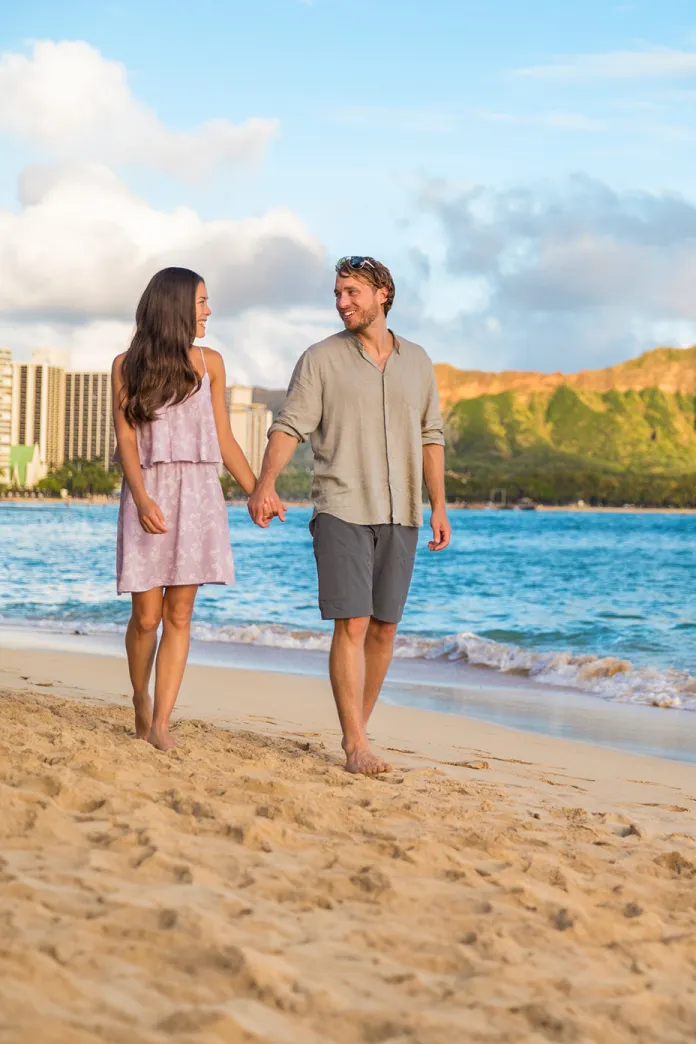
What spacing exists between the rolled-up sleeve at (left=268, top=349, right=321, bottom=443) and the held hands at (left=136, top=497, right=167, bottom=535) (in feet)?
1.89

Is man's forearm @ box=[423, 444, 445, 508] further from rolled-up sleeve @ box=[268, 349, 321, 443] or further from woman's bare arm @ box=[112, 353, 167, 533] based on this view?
woman's bare arm @ box=[112, 353, 167, 533]

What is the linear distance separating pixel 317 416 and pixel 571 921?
246 centimetres

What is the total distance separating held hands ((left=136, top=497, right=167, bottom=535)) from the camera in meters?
4.37

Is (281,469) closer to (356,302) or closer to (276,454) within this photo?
(276,454)

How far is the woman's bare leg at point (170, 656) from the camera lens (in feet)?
15.1

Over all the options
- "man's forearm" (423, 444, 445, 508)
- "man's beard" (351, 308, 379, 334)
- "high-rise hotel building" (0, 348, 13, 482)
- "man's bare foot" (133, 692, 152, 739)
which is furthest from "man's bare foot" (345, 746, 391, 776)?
"high-rise hotel building" (0, 348, 13, 482)

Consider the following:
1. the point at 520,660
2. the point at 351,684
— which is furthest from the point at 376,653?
the point at 520,660

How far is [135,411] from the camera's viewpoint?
4461 mm

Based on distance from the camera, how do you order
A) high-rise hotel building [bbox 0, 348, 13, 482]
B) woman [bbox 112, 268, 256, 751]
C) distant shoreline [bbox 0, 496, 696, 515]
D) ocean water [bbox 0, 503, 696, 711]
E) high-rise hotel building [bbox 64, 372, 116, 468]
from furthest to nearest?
high-rise hotel building [bbox 64, 372, 116, 468] → high-rise hotel building [bbox 0, 348, 13, 482] → distant shoreline [bbox 0, 496, 696, 515] → ocean water [bbox 0, 503, 696, 711] → woman [bbox 112, 268, 256, 751]

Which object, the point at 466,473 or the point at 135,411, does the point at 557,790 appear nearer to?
the point at 135,411

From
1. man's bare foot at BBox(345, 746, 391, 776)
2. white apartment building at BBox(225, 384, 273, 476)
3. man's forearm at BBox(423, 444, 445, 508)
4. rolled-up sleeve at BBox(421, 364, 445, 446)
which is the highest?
white apartment building at BBox(225, 384, 273, 476)

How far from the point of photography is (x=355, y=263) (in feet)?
15.2

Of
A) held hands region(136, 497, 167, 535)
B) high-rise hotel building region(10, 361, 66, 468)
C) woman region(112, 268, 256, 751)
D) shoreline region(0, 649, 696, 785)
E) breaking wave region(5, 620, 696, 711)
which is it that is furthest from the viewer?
high-rise hotel building region(10, 361, 66, 468)

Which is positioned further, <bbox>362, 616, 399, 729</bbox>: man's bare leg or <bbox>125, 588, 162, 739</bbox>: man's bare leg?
<bbox>362, 616, 399, 729</bbox>: man's bare leg
